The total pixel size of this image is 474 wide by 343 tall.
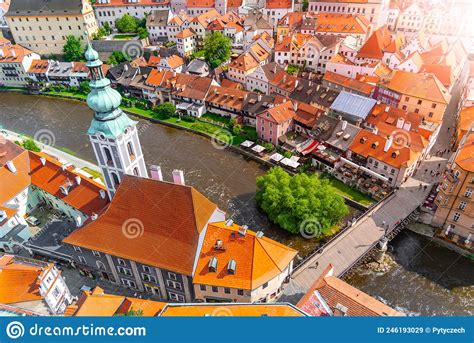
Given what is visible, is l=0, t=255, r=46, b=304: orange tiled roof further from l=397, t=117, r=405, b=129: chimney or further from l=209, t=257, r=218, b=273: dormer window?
l=397, t=117, r=405, b=129: chimney

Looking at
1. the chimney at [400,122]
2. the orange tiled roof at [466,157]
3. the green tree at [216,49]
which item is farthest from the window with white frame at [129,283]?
the green tree at [216,49]

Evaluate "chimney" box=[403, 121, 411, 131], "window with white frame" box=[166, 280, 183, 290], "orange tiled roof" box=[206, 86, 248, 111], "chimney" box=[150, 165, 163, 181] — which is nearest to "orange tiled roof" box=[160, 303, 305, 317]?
"window with white frame" box=[166, 280, 183, 290]

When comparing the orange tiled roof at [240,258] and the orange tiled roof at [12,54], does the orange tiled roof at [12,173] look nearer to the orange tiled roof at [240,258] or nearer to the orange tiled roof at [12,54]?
the orange tiled roof at [240,258]

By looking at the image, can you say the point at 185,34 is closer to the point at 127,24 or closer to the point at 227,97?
the point at 127,24

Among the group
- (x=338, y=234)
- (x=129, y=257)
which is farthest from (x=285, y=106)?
(x=129, y=257)

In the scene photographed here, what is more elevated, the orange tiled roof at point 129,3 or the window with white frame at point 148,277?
the orange tiled roof at point 129,3

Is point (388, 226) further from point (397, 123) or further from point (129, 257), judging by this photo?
point (129, 257)

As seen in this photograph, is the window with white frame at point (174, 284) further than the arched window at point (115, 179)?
No
